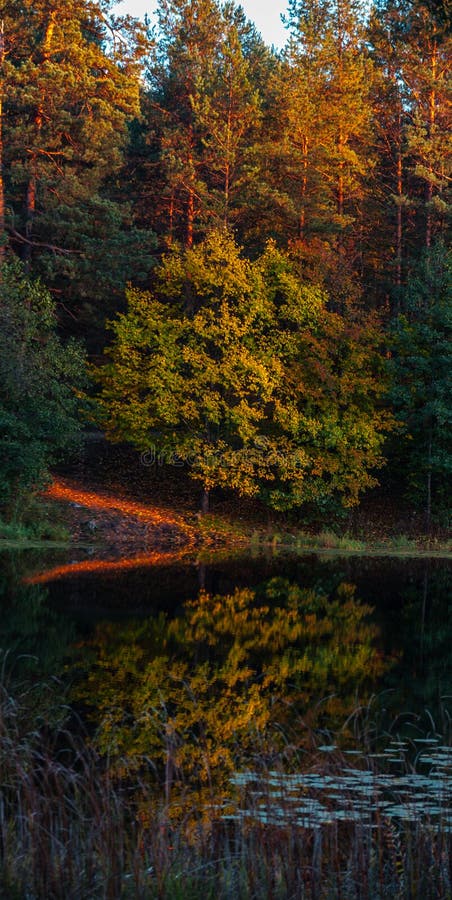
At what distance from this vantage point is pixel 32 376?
3156cm

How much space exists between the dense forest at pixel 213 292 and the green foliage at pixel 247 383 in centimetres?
8

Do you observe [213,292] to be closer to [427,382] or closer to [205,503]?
[205,503]

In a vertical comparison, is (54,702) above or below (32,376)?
below

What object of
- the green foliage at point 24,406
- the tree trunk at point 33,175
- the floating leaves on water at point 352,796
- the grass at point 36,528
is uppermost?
the tree trunk at point 33,175

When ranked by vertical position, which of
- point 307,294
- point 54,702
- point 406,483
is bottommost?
point 54,702

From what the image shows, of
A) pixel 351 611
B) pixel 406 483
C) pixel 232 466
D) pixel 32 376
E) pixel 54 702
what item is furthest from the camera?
pixel 406 483

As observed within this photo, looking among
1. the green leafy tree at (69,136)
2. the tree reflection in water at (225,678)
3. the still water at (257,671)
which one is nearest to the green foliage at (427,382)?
the still water at (257,671)

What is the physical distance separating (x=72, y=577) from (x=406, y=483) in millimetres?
21458

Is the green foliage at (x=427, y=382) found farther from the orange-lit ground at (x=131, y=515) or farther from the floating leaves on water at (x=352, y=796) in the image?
the floating leaves on water at (x=352, y=796)

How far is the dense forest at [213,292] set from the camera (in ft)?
122

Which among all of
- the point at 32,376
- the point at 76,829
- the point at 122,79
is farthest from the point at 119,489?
the point at 76,829

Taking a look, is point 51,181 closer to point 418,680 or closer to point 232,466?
point 232,466

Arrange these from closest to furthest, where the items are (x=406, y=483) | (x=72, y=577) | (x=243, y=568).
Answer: (x=72, y=577)
(x=243, y=568)
(x=406, y=483)

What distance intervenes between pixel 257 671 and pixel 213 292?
992 inches
